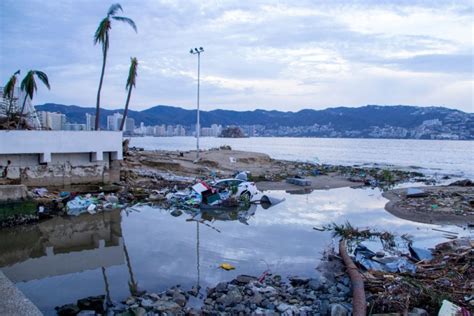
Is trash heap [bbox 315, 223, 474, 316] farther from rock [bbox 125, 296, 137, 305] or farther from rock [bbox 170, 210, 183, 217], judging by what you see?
rock [bbox 170, 210, 183, 217]

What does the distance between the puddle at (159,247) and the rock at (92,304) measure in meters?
0.41

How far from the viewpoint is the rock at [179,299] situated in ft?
26.9

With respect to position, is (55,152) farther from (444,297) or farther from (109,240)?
(444,297)

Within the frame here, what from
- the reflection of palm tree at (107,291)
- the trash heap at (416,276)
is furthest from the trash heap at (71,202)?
the trash heap at (416,276)

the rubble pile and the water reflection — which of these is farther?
the water reflection

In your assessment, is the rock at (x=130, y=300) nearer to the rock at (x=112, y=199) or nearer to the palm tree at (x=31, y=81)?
the rock at (x=112, y=199)

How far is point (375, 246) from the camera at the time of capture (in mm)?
Result: 12852

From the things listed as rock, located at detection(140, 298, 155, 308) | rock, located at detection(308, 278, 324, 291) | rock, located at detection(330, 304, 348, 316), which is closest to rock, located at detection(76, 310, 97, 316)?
rock, located at detection(140, 298, 155, 308)

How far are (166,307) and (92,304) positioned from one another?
1.57 m

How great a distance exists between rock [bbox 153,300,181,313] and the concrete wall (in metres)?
13.5

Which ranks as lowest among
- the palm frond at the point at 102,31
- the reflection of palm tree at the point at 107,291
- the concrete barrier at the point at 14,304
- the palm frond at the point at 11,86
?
the reflection of palm tree at the point at 107,291

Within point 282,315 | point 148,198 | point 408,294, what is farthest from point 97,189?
point 408,294

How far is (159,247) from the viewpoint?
1266 cm

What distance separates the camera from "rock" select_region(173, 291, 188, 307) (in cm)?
820
